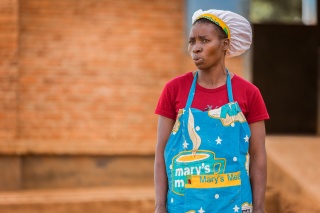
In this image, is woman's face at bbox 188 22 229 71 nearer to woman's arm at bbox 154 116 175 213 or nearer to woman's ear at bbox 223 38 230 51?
woman's ear at bbox 223 38 230 51

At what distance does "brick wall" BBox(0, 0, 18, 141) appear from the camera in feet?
29.8

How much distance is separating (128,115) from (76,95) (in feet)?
2.41

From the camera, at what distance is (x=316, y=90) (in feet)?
35.1

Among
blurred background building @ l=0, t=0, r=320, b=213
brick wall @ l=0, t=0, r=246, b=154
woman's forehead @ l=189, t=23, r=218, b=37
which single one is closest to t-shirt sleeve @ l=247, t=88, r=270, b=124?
woman's forehead @ l=189, t=23, r=218, b=37

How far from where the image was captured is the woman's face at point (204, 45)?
3.52 meters

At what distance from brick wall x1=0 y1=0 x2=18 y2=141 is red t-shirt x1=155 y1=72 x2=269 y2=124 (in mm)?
5958

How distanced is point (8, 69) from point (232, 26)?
19.7ft

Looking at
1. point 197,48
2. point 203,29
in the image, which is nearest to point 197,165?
point 197,48

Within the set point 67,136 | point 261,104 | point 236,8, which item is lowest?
point 67,136

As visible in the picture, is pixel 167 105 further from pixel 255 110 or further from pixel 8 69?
pixel 8 69

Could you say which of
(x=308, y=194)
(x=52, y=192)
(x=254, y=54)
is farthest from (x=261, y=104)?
(x=254, y=54)

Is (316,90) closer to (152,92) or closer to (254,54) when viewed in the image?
(254,54)

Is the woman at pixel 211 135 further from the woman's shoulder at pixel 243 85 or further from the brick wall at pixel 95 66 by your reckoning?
the brick wall at pixel 95 66

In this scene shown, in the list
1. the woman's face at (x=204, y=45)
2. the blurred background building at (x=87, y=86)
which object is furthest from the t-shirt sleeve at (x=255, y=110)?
the blurred background building at (x=87, y=86)
